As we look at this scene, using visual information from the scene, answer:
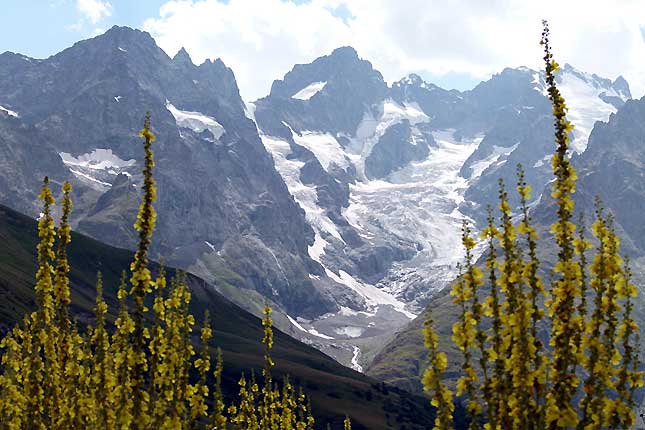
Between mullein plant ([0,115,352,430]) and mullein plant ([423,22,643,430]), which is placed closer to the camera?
mullein plant ([423,22,643,430])

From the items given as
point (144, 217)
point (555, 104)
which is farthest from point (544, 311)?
point (144, 217)

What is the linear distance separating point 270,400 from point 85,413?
1360 cm

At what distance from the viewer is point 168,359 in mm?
20875

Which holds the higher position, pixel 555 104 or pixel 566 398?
pixel 555 104

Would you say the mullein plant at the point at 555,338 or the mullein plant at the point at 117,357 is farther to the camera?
the mullein plant at the point at 117,357

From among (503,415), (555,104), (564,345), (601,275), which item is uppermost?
(555,104)

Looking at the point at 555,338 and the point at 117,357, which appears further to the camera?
the point at 117,357

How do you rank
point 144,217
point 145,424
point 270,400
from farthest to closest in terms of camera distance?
1. point 270,400
2. point 145,424
3. point 144,217

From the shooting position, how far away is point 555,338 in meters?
15.6

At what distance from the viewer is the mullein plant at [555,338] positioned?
51.0 ft

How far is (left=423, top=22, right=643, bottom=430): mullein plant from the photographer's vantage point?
612 inches

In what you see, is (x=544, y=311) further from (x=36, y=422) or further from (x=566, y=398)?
(x=36, y=422)

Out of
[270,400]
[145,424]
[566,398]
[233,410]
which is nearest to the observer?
[566,398]

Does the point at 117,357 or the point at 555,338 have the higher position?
the point at 555,338
